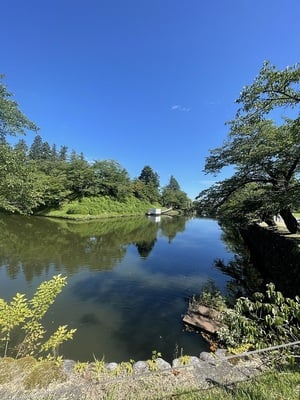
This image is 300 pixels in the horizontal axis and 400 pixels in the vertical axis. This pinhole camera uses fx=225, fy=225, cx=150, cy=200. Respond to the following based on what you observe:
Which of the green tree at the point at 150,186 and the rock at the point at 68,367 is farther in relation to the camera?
the green tree at the point at 150,186

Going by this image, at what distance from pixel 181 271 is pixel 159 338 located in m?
4.87

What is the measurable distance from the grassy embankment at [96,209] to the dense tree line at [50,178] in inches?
41.7

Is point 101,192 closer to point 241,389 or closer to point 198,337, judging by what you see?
point 198,337

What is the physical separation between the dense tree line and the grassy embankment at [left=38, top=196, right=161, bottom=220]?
41.7 inches

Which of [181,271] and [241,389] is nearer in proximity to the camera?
[241,389]

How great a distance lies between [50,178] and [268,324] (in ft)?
108

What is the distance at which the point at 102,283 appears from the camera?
7.75 m

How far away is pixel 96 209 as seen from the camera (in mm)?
31984

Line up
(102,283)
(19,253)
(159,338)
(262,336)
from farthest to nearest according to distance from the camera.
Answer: (19,253), (102,283), (159,338), (262,336)

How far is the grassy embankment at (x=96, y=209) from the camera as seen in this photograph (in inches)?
1130

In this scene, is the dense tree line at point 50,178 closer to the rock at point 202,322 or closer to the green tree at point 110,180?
the green tree at point 110,180

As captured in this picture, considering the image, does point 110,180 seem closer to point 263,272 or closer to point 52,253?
point 52,253

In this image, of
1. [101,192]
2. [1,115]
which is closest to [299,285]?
[1,115]

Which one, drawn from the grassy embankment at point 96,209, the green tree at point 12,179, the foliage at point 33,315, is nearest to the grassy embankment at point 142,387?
the foliage at point 33,315
